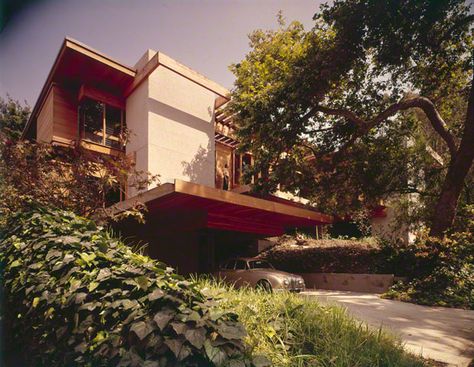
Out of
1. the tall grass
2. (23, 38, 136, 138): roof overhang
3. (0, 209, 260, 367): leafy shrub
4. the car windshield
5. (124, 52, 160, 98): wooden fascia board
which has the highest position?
(23, 38, 136, 138): roof overhang

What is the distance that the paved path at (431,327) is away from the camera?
3.74 metres

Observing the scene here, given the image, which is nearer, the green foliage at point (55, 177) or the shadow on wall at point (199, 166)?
the green foliage at point (55, 177)

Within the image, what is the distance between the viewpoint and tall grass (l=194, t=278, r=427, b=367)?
278cm

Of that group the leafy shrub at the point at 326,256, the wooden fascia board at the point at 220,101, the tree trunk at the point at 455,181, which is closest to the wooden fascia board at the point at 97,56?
the wooden fascia board at the point at 220,101

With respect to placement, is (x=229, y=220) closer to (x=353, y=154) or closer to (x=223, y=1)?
(x=353, y=154)

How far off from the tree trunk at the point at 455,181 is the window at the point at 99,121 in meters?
12.8

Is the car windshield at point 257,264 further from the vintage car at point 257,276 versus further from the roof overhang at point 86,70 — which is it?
the roof overhang at point 86,70

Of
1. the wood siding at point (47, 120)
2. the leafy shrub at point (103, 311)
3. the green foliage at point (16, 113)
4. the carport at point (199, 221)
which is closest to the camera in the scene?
the leafy shrub at point (103, 311)

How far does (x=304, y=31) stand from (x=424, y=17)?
4.60 meters

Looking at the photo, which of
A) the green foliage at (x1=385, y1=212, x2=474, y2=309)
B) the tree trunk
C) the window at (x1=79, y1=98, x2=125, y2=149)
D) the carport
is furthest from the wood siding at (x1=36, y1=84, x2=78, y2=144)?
the tree trunk

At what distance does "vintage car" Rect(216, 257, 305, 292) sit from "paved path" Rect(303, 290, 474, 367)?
207 cm

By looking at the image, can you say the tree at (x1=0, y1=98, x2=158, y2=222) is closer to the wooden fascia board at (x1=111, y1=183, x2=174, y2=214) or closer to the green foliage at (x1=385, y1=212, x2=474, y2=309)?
the wooden fascia board at (x1=111, y1=183, x2=174, y2=214)

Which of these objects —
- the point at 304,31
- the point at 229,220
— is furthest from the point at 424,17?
the point at 229,220

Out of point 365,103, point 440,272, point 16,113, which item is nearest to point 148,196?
point 440,272
